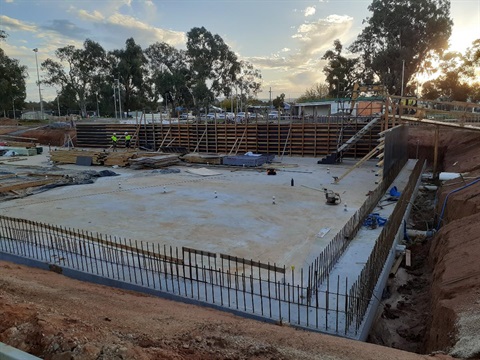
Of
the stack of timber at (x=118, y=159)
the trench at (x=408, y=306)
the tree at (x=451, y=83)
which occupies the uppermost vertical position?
the tree at (x=451, y=83)

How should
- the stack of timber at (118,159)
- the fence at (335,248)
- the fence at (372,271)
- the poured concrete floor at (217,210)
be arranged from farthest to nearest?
the stack of timber at (118,159) < the poured concrete floor at (217,210) < the fence at (335,248) < the fence at (372,271)

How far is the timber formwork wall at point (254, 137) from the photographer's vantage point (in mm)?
23328

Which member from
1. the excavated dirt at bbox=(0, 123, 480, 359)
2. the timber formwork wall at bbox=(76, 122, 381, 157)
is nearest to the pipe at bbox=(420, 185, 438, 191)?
the excavated dirt at bbox=(0, 123, 480, 359)

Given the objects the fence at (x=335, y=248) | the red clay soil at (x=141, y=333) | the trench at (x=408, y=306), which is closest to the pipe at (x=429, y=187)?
the fence at (x=335, y=248)

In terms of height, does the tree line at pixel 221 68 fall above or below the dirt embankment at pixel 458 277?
above

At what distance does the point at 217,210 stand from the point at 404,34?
143ft

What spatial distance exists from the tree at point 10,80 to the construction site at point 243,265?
4190cm

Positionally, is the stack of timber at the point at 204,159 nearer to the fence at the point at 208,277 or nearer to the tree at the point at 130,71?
the fence at the point at 208,277

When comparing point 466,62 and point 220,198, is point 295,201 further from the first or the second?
point 466,62

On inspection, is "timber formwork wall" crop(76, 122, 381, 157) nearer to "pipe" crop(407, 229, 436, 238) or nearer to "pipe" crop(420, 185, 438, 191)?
"pipe" crop(420, 185, 438, 191)

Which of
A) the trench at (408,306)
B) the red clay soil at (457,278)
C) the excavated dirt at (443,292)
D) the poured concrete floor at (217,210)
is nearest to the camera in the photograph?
the red clay soil at (457,278)

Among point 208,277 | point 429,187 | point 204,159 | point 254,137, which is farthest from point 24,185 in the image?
point 429,187

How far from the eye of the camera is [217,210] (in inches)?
447

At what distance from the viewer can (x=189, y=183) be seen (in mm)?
15977
